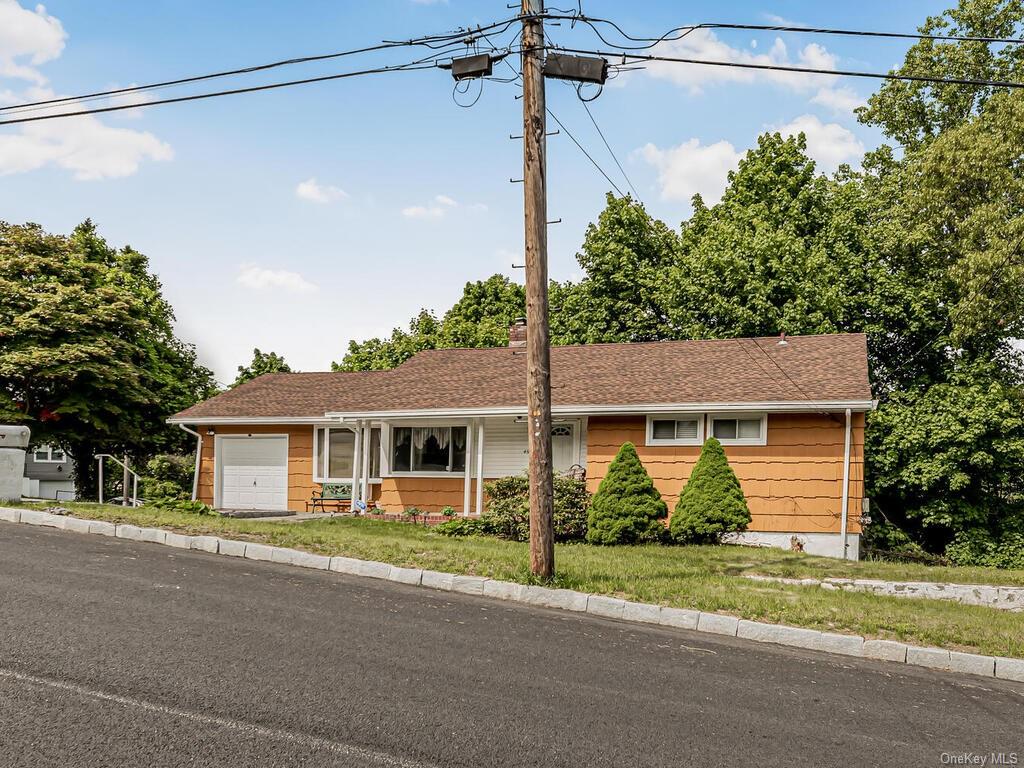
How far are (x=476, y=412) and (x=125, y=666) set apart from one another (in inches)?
556

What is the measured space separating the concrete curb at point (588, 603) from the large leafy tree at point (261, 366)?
85.4 ft

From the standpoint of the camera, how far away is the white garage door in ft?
78.6

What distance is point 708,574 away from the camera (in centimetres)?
1227

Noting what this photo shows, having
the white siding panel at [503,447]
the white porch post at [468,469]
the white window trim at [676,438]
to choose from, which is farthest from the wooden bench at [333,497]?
the white window trim at [676,438]

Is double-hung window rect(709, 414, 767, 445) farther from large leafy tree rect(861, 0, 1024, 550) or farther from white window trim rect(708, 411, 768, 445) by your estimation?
large leafy tree rect(861, 0, 1024, 550)

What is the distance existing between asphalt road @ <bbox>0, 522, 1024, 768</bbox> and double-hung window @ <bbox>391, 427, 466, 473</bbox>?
489 inches

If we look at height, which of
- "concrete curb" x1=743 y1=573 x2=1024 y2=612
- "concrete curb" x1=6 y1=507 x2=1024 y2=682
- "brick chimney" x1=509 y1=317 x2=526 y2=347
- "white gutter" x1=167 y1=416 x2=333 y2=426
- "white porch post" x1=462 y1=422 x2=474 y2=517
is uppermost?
"brick chimney" x1=509 y1=317 x2=526 y2=347

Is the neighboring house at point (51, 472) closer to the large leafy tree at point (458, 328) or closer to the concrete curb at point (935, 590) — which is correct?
the large leafy tree at point (458, 328)

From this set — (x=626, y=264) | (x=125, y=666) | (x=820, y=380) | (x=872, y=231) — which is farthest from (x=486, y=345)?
(x=125, y=666)

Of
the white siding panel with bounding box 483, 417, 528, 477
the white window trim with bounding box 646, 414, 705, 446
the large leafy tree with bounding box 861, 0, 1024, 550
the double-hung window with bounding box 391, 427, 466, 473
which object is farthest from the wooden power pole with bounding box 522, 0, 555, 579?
the large leafy tree with bounding box 861, 0, 1024, 550

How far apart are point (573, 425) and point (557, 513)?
11.5 ft

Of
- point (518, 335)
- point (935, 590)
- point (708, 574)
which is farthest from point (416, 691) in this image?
point (518, 335)

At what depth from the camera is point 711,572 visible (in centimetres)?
1257

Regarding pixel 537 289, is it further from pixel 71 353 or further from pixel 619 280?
pixel 619 280
